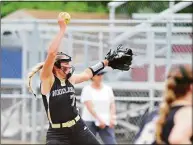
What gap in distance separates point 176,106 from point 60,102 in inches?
140

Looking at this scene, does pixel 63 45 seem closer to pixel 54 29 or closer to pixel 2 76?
pixel 54 29

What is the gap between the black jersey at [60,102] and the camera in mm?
9281

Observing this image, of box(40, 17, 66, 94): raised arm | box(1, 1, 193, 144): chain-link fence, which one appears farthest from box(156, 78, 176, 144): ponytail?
box(1, 1, 193, 144): chain-link fence

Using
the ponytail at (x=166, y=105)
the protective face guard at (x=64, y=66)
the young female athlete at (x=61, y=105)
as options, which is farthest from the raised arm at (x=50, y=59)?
the ponytail at (x=166, y=105)

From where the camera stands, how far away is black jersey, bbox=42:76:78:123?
9281mm

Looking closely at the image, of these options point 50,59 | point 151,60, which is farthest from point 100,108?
point 50,59

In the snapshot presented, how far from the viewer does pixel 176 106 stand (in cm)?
590

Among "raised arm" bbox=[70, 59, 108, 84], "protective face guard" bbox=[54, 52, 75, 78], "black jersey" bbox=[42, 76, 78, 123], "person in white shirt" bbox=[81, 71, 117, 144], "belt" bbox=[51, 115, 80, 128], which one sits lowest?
"person in white shirt" bbox=[81, 71, 117, 144]

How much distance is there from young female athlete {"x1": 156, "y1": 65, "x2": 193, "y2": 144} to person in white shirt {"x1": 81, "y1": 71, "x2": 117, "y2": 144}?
666 cm

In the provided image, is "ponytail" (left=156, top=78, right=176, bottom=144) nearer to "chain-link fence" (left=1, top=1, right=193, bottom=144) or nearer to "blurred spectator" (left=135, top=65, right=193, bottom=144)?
"blurred spectator" (left=135, top=65, right=193, bottom=144)

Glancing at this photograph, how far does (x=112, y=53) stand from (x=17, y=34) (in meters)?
5.65

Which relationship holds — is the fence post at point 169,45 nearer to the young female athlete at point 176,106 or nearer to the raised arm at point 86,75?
the raised arm at point 86,75

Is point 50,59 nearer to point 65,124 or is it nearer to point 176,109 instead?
point 65,124

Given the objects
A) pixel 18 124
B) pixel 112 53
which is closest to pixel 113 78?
pixel 18 124
